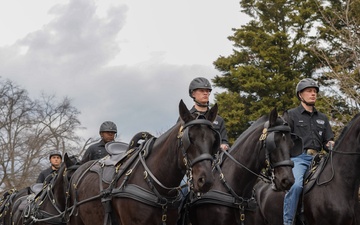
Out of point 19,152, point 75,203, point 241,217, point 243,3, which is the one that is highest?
point 243,3

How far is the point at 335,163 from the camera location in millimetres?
8969

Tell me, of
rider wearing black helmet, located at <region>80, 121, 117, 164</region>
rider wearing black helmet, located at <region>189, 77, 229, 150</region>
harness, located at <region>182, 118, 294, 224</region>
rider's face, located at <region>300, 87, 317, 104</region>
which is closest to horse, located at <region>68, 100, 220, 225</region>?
harness, located at <region>182, 118, 294, 224</region>

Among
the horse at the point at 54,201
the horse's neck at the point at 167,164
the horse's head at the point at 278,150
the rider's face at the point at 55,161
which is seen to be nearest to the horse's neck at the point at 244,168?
the horse's head at the point at 278,150

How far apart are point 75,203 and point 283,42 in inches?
1038

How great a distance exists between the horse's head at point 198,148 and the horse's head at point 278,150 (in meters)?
1.00

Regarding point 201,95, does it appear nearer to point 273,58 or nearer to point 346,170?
point 346,170

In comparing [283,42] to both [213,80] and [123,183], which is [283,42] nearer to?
[213,80]

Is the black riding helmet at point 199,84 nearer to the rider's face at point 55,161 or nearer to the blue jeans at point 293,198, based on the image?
the blue jeans at point 293,198

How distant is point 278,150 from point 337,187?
122cm

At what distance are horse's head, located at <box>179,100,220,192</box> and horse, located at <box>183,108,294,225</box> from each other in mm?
1119

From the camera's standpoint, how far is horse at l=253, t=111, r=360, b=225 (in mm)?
8633

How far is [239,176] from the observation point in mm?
9031

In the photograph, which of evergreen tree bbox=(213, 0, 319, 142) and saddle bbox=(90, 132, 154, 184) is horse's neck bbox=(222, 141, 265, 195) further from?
evergreen tree bbox=(213, 0, 319, 142)

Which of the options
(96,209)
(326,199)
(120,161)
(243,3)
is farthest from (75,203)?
(243,3)
